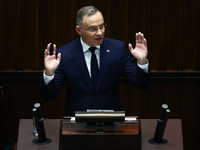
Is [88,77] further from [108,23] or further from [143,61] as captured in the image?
[108,23]

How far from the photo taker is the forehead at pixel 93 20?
2.93 m

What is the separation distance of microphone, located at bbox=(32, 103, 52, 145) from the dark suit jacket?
57 cm

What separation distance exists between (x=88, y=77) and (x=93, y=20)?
434mm

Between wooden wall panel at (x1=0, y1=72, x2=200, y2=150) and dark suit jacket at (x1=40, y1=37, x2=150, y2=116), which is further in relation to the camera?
wooden wall panel at (x1=0, y1=72, x2=200, y2=150)

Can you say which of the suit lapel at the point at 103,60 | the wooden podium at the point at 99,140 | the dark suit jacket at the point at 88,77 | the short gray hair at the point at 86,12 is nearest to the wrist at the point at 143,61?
the dark suit jacket at the point at 88,77

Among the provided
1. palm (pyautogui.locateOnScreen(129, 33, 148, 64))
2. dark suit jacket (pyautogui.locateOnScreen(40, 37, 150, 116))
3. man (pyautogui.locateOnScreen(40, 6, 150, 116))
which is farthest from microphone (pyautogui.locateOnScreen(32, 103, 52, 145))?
palm (pyautogui.locateOnScreen(129, 33, 148, 64))

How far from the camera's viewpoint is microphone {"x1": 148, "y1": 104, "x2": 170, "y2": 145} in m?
2.39

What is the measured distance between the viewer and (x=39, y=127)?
2422mm

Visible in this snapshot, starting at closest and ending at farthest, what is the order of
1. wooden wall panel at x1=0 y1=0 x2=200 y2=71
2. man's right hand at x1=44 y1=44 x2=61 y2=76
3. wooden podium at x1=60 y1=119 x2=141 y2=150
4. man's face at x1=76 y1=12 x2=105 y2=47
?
wooden podium at x1=60 y1=119 x2=141 y2=150
man's right hand at x1=44 y1=44 x2=61 y2=76
man's face at x1=76 y1=12 x2=105 y2=47
wooden wall panel at x1=0 y1=0 x2=200 y2=71

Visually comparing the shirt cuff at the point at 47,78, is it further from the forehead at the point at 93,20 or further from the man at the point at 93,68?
the forehead at the point at 93,20

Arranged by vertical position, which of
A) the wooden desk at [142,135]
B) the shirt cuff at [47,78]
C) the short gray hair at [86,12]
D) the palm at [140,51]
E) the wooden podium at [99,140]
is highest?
the short gray hair at [86,12]

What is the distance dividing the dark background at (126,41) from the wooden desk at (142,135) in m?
1.57

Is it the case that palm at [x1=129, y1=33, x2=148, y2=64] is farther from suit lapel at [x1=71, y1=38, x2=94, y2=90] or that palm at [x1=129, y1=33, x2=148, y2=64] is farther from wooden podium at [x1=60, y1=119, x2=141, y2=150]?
wooden podium at [x1=60, y1=119, x2=141, y2=150]

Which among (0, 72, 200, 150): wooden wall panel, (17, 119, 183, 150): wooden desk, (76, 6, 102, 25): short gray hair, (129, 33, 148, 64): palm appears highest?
(76, 6, 102, 25): short gray hair
